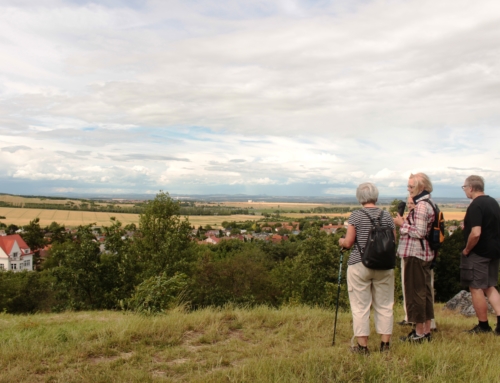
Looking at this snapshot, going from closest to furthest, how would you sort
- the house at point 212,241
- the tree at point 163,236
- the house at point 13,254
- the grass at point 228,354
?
the grass at point 228,354
the tree at point 163,236
the house at point 13,254
the house at point 212,241

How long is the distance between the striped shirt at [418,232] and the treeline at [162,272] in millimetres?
12279

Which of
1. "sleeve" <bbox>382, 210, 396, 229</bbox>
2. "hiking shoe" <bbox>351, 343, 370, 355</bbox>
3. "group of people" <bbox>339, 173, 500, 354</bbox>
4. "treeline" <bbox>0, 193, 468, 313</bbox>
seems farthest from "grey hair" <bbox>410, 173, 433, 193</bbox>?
"treeline" <bbox>0, 193, 468, 313</bbox>

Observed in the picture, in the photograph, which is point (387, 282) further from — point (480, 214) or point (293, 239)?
point (293, 239)

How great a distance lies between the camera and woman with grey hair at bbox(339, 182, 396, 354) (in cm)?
417

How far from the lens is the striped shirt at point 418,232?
454 centimetres

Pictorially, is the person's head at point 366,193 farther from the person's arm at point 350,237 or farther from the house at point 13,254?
the house at point 13,254

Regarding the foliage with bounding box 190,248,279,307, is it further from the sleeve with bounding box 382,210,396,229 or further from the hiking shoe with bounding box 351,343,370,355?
the sleeve with bounding box 382,210,396,229

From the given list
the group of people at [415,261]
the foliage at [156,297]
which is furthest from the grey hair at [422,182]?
the foliage at [156,297]

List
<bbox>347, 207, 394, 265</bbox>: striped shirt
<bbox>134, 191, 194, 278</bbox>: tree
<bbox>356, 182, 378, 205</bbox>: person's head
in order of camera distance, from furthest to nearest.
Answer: <bbox>134, 191, 194, 278</bbox>: tree
<bbox>356, 182, 378, 205</bbox>: person's head
<bbox>347, 207, 394, 265</bbox>: striped shirt

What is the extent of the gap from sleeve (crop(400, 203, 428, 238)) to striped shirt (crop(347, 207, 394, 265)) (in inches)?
20.7

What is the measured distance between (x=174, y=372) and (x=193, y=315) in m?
2.03

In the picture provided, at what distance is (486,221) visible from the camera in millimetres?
4984

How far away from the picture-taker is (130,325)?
17.0 ft

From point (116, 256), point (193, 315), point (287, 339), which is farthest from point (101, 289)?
point (287, 339)
